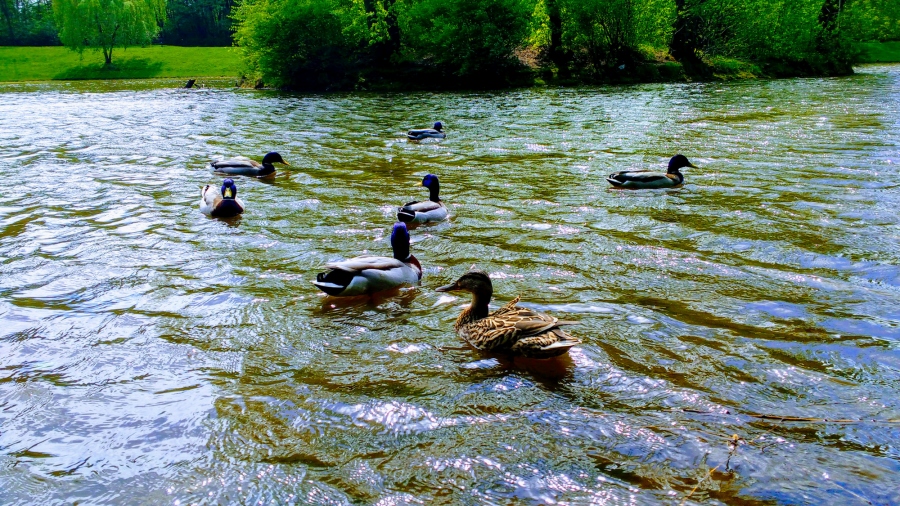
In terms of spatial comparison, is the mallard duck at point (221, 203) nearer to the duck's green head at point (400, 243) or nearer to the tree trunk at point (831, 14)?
the duck's green head at point (400, 243)

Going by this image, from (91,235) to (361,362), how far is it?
5583mm

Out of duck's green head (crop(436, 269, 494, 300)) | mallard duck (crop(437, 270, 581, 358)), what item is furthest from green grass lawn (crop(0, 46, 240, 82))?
mallard duck (crop(437, 270, 581, 358))

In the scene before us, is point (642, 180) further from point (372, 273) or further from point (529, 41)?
point (529, 41)

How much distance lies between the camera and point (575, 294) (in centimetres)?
626

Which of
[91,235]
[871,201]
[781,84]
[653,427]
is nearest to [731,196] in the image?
[871,201]

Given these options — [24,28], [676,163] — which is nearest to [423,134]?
[676,163]

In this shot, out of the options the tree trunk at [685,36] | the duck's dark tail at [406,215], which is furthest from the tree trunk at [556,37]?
the duck's dark tail at [406,215]

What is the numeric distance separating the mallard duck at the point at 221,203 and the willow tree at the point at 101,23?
59.7m

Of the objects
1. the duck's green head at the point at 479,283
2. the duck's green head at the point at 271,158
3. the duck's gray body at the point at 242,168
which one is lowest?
the duck's green head at the point at 479,283

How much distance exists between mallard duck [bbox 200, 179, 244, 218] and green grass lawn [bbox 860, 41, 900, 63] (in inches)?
2296

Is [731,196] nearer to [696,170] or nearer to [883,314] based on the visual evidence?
[696,170]

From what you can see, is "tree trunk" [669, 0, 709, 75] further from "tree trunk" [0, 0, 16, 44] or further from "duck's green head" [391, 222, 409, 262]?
"tree trunk" [0, 0, 16, 44]

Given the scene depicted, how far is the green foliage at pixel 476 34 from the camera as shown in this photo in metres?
36.2

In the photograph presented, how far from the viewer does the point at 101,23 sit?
201ft
